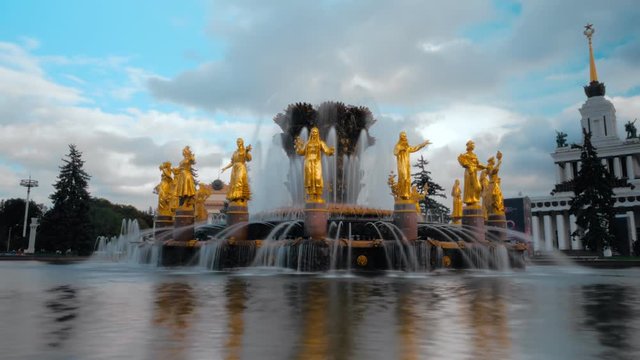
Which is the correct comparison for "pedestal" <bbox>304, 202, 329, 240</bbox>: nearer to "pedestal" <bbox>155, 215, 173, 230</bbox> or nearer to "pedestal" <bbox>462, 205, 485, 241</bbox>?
"pedestal" <bbox>462, 205, 485, 241</bbox>

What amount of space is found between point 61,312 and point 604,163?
303 ft

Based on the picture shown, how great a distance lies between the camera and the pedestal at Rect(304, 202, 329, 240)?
18.5 meters

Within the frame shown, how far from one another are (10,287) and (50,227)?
4297 centimetres

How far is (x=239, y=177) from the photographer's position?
21312 mm

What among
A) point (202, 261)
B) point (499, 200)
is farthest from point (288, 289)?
point (499, 200)

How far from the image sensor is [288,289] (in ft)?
35.1

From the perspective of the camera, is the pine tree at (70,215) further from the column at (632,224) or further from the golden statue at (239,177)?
the column at (632,224)

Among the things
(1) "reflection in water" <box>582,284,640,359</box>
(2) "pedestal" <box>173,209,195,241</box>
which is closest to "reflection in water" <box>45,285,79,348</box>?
(1) "reflection in water" <box>582,284,640,359</box>

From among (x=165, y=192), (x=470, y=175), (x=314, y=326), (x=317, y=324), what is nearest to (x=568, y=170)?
(x=470, y=175)

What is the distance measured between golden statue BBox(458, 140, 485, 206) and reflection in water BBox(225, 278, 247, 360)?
13.7 m

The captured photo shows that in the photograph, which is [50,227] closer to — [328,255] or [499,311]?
[328,255]

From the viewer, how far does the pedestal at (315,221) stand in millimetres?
18500

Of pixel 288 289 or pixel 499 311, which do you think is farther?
pixel 288 289

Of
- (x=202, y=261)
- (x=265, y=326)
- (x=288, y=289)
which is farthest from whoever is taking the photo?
(x=202, y=261)
